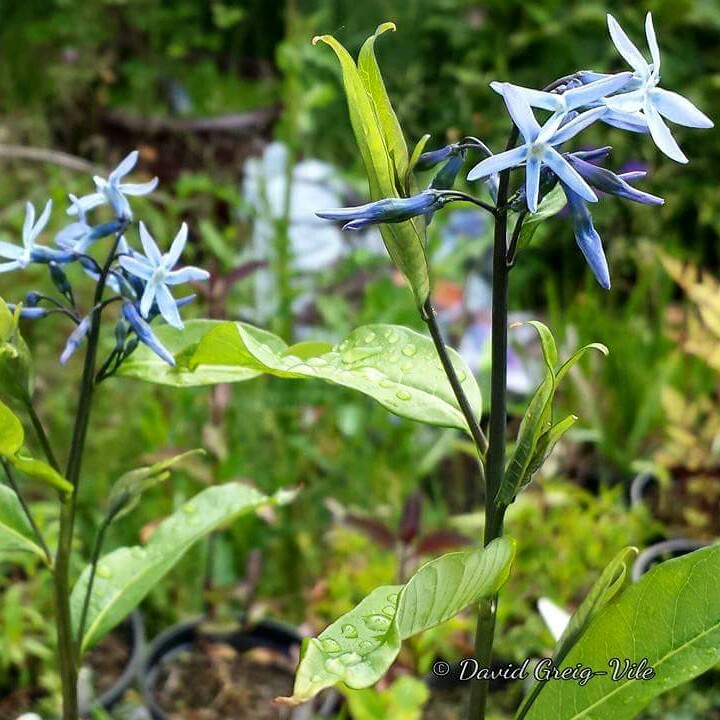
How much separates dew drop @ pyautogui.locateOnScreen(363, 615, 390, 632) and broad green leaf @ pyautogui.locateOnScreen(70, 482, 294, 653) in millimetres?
275

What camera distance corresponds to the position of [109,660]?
1.39 metres

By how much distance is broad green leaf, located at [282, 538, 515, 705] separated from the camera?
0.47 m

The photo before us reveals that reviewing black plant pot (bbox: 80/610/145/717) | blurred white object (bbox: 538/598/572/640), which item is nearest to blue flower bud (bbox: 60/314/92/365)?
blurred white object (bbox: 538/598/572/640)

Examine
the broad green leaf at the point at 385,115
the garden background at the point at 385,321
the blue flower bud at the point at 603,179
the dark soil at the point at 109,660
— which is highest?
the broad green leaf at the point at 385,115

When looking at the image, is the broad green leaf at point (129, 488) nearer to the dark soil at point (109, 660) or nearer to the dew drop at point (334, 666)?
the dew drop at point (334, 666)

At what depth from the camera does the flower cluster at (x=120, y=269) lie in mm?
644

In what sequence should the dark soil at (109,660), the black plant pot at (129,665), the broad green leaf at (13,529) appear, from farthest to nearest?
the dark soil at (109,660), the black plant pot at (129,665), the broad green leaf at (13,529)

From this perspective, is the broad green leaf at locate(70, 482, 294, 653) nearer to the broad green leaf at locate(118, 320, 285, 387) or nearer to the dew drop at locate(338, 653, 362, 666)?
the broad green leaf at locate(118, 320, 285, 387)

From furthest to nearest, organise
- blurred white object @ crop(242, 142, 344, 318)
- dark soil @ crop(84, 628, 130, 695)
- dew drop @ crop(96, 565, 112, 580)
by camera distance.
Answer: blurred white object @ crop(242, 142, 344, 318) < dark soil @ crop(84, 628, 130, 695) < dew drop @ crop(96, 565, 112, 580)

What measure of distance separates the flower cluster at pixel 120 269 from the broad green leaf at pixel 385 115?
17 centimetres

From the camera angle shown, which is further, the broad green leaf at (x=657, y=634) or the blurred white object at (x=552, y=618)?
the blurred white object at (x=552, y=618)

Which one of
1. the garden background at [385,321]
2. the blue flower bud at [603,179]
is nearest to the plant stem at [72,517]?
the garden background at [385,321]

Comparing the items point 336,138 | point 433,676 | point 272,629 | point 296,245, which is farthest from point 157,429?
point 336,138

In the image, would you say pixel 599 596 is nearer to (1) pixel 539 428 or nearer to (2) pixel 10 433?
(1) pixel 539 428
